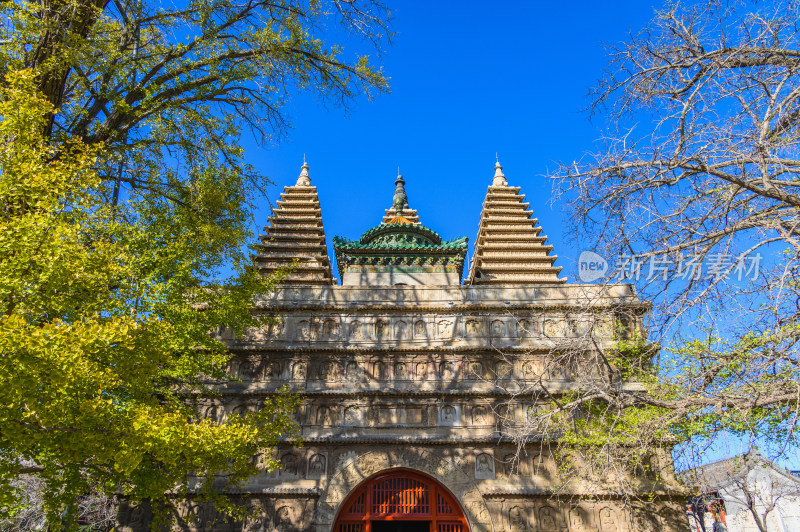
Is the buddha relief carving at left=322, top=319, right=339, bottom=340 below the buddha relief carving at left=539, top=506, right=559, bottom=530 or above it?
above

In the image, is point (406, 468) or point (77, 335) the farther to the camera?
point (406, 468)

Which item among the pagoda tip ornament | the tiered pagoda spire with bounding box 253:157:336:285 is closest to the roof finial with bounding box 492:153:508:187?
the pagoda tip ornament

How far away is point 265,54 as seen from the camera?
12531 mm

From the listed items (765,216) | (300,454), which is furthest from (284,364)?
(765,216)

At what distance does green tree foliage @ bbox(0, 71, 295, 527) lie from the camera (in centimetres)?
743

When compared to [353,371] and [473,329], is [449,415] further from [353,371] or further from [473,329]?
[353,371]

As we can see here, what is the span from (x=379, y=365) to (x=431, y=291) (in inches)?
109

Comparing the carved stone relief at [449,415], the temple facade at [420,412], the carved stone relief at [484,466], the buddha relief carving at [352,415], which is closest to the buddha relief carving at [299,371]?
the temple facade at [420,412]

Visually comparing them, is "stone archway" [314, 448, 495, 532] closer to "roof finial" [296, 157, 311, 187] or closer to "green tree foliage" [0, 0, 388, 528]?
"green tree foliage" [0, 0, 388, 528]

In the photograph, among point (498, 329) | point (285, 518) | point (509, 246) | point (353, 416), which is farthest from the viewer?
point (509, 246)

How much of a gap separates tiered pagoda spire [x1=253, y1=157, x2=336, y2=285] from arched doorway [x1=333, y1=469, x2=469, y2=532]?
32.8 ft

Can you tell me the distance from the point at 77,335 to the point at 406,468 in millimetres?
9082

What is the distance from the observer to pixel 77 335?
7.43 metres

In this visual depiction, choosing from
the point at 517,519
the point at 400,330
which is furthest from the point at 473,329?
the point at 517,519
